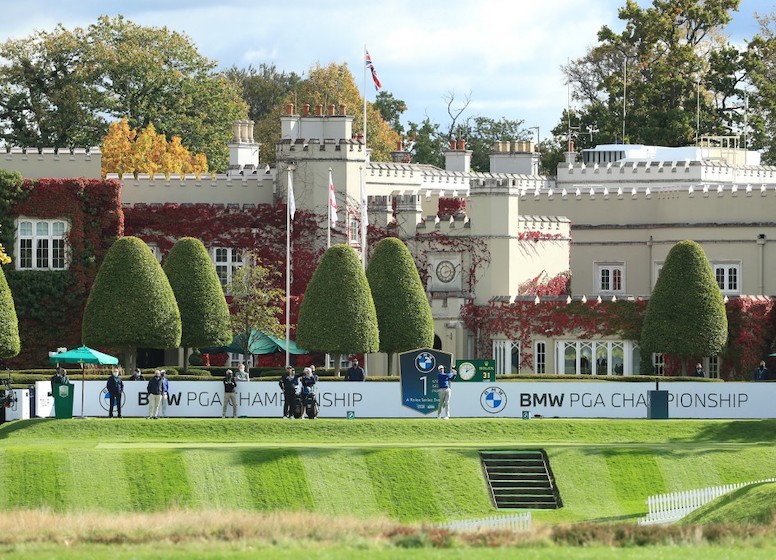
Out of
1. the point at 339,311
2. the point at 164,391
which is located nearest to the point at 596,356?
the point at 339,311

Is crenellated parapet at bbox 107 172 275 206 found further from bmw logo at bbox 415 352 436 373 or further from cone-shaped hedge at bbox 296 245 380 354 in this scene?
bmw logo at bbox 415 352 436 373

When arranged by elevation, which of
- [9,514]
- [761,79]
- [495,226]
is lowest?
[9,514]

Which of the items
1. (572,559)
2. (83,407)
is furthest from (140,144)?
(572,559)

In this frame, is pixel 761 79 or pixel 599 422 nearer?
pixel 599 422

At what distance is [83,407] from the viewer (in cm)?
6112

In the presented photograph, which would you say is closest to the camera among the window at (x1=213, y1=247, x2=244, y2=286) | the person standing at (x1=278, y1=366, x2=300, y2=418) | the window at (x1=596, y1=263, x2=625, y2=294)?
the person standing at (x1=278, y1=366, x2=300, y2=418)

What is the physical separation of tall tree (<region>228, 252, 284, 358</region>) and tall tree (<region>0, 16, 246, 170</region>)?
96.9 ft

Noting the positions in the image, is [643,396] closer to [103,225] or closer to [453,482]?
[453,482]

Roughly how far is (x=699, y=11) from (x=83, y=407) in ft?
202

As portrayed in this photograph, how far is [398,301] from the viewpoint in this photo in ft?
236

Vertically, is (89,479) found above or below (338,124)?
Answer: below

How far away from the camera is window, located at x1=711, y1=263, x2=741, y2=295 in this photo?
81000 mm

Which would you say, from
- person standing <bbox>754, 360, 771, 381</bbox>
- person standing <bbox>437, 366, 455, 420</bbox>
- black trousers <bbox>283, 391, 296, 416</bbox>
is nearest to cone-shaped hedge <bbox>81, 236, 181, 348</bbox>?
black trousers <bbox>283, 391, 296, 416</bbox>

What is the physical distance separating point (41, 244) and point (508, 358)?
17.6 meters
